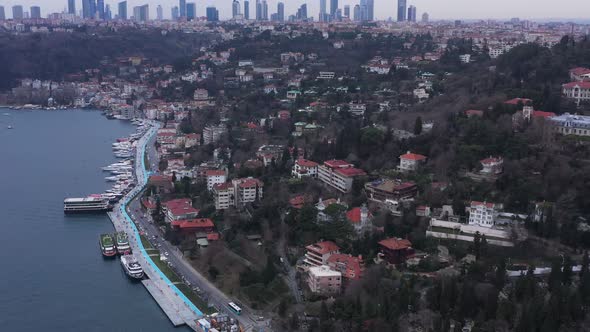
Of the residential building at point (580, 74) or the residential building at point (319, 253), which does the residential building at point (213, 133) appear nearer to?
the residential building at point (319, 253)

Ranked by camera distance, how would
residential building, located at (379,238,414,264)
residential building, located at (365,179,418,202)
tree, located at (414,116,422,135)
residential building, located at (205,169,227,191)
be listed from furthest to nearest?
residential building, located at (205,169,227,191)
tree, located at (414,116,422,135)
residential building, located at (365,179,418,202)
residential building, located at (379,238,414,264)

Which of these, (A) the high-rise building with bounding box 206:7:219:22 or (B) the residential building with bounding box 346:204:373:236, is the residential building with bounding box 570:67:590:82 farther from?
(A) the high-rise building with bounding box 206:7:219:22

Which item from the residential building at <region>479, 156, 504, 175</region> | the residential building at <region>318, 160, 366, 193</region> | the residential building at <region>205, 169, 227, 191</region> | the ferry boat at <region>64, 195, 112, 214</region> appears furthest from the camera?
the ferry boat at <region>64, 195, 112, 214</region>

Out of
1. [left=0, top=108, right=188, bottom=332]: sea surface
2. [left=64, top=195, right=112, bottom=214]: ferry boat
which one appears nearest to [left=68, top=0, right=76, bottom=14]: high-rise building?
[left=0, top=108, right=188, bottom=332]: sea surface

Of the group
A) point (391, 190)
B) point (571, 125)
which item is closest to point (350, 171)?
point (391, 190)

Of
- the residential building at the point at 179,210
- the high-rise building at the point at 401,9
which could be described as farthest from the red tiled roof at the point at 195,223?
the high-rise building at the point at 401,9

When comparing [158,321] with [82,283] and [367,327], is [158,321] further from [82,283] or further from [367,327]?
[367,327]

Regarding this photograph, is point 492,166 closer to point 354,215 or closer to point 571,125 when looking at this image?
point 571,125
